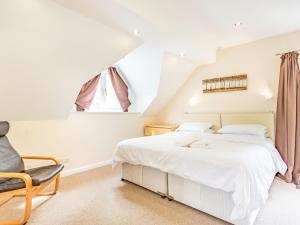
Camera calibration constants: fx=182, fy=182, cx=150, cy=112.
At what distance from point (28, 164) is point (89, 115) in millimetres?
1264

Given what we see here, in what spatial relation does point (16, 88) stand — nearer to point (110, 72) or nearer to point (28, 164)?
point (28, 164)

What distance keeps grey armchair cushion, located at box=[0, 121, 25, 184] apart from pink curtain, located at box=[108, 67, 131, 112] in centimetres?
231

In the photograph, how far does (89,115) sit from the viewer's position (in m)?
3.57

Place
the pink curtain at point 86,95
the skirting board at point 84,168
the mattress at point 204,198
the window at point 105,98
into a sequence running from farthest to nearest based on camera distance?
1. the window at point 105,98
2. the pink curtain at point 86,95
3. the skirting board at point 84,168
4. the mattress at point 204,198

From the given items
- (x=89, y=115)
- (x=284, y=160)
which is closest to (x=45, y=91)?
(x=89, y=115)

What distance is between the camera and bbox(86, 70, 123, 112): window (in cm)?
416

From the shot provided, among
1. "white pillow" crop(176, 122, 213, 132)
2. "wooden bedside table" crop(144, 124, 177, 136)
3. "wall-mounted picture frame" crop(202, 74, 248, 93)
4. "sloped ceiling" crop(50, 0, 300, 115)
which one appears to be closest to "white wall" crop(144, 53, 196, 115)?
"sloped ceiling" crop(50, 0, 300, 115)

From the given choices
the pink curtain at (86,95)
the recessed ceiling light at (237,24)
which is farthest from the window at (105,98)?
the recessed ceiling light at (237,24)

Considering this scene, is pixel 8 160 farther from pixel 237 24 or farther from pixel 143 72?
pixel 237 24

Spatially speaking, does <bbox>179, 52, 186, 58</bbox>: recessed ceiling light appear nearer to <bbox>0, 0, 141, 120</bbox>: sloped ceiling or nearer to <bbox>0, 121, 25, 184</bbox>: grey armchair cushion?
<bbox>0, 0, 141, 120</bbox>: sloped ceiling

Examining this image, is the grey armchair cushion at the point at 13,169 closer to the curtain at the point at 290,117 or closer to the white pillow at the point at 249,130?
the white pillow at the point at 249,130

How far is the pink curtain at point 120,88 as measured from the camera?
13.9ft

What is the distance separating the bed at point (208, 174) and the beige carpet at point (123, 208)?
14cm

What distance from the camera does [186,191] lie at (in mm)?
2127
